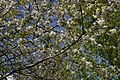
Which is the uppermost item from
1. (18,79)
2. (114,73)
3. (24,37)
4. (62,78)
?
(24,37)

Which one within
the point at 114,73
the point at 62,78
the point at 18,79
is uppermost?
the point at 18,79

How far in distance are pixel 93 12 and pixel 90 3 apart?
574mm

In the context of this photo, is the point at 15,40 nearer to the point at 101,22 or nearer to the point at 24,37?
the point at 24,37

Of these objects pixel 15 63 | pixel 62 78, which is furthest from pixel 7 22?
pixel 62 78

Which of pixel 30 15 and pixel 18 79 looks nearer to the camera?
pixel 18 79

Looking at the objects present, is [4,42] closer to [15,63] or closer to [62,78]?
[15,63]

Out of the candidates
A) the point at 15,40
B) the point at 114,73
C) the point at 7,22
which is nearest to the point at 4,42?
the point at 15,40

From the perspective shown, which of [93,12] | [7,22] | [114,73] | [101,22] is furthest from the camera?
[114,73]

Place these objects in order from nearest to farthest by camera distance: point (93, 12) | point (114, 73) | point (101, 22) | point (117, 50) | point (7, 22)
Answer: point (101, 22), point (93, 12), point (7, 22), point (114, 73), point (117, 50)

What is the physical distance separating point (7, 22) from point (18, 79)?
1652 millimetres

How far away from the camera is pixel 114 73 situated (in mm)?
11773

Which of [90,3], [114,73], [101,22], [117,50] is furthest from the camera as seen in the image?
[117,50]

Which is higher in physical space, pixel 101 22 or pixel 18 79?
pixel 101 22

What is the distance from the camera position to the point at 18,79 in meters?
6.35
